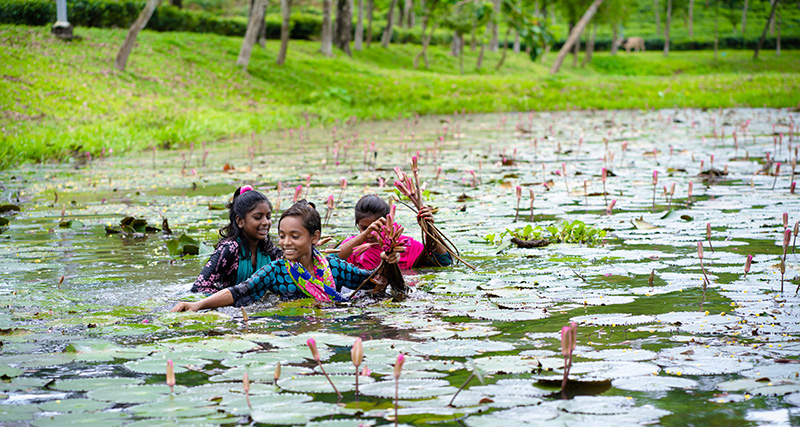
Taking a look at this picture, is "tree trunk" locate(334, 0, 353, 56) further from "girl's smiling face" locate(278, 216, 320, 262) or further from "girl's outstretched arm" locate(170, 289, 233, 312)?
"girl's outstretched arm" locate(170, 289, 233, 312)

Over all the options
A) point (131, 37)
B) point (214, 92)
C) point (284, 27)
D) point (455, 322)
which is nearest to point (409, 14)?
point (284, 27)

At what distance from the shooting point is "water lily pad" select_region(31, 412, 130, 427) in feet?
9.16

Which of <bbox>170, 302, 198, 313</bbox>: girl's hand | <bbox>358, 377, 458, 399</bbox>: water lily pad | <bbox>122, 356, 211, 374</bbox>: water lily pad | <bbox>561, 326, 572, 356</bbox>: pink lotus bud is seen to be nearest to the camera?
<bbox>561, 326, 572, 356</bbox>: pink lotus bud

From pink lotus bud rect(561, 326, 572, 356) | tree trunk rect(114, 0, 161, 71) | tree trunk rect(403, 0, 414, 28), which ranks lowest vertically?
pink lotus bud rect(561, 326, 572, 356)

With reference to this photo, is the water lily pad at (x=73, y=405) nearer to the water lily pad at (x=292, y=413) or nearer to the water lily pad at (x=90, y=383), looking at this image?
the water lily pad at (x=90, y=383)

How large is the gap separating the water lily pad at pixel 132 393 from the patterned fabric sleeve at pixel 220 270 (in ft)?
7.23

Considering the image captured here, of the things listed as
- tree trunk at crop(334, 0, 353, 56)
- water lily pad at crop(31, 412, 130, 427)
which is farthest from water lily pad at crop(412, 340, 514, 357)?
tree trunk at crop(334, 0, 353, 56)

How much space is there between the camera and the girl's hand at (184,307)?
468 centimetres

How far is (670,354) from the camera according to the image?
3.54 meters

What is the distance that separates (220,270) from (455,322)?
1894 millimetres

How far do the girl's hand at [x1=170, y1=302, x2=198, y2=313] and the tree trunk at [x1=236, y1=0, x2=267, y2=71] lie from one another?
2185 centimetres

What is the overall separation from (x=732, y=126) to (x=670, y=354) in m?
17.0

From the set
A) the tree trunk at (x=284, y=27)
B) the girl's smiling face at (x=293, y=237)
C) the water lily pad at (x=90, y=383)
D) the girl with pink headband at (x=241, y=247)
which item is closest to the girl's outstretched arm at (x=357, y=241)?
the girl's smiling face at (x=293, y=237)

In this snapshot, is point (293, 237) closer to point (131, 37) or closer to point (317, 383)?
point (317, 383)
